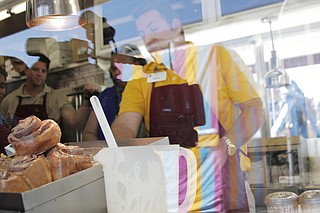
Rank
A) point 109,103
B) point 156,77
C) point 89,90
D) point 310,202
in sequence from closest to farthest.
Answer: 1. point 310,202
2. point 156,77
3. point 109,103
4. point 89,90

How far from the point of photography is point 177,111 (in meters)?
1.46

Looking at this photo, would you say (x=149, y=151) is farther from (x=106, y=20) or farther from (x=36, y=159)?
(x=106, y=20)

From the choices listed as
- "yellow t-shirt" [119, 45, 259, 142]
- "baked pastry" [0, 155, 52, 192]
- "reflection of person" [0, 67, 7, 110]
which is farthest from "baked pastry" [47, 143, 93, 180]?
"reflection of person" [0, 67, 7, 110]

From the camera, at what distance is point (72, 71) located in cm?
221

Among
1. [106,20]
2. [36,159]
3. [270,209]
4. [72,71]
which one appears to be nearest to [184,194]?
[270,209]

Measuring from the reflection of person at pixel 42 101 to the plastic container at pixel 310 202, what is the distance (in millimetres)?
1128

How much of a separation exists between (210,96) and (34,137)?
1.25m

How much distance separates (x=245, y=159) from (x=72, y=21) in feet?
2.85

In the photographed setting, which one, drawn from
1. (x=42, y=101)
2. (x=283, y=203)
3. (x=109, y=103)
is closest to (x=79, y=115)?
(x=42, y=101)

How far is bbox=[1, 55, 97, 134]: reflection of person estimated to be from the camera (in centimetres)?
170

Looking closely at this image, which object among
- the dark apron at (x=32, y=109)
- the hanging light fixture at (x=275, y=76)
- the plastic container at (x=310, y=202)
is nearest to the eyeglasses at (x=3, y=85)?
the dark apron at (x=32, y=109)

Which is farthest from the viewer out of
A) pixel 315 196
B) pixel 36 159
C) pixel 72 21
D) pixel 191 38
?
pixel 191 38

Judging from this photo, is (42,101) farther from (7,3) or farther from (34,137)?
(34,137)

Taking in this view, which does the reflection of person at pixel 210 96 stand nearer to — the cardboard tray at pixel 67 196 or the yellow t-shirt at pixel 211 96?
the yellow t-shirt at pixel 211 96
